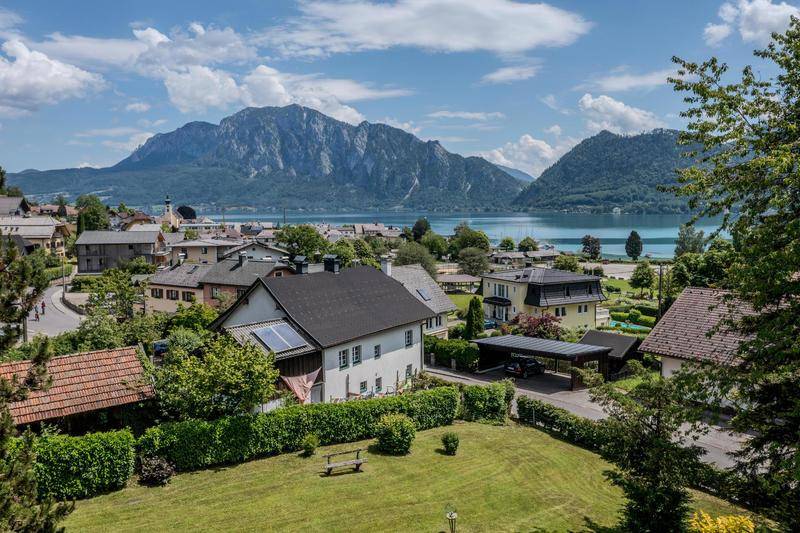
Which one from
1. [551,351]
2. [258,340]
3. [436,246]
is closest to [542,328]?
[551,351]

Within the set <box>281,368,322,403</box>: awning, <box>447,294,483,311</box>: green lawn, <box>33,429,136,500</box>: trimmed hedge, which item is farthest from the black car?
<box>447,294,483,311</box>: green lawn

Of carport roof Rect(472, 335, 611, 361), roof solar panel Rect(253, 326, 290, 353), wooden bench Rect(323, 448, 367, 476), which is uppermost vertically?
roof solar panel Rect(253, 326, 290, 353)

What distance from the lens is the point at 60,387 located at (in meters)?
19.6

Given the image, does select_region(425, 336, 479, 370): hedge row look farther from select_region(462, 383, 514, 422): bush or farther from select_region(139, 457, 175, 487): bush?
select_region(139, 457, 175, 487): bush

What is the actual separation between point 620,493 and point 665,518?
587 cm

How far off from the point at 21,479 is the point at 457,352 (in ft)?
116

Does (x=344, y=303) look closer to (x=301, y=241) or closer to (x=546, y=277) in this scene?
(x=546, y=277)

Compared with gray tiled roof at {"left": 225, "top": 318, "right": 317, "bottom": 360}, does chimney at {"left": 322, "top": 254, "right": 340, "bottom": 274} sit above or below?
above

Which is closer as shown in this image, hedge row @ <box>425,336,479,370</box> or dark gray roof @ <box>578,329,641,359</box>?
dark gray roof @ <box>578,329,641,359</box>

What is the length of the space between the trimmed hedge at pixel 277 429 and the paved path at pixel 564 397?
842cm

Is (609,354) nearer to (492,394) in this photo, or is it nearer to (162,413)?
(492,394)

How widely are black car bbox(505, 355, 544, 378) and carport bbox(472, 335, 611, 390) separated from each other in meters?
1.48

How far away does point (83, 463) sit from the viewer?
17766mm

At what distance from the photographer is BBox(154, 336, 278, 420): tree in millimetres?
20594
